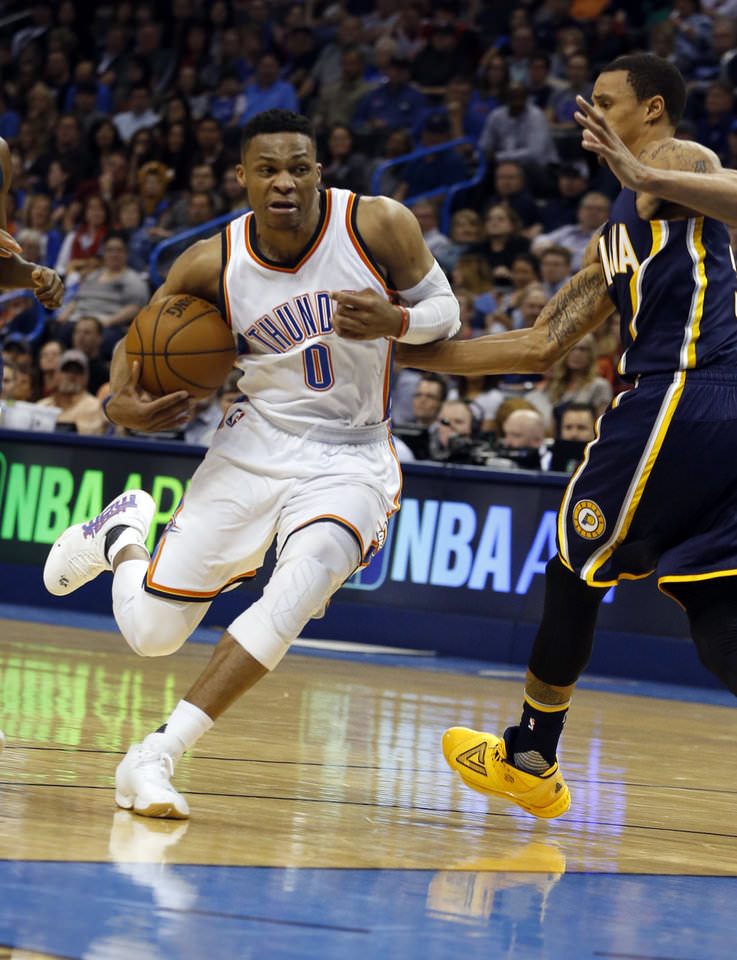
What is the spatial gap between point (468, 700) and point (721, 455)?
11.6ft

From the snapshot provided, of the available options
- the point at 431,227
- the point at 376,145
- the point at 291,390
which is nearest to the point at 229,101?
the point at 376,145

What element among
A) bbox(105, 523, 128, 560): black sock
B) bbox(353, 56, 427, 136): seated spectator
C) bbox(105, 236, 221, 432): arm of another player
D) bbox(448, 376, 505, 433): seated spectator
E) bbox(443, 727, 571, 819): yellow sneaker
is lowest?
bbox(443, 727, 571, 819): yellow sneaker

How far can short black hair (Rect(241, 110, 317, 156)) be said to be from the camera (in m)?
4.09

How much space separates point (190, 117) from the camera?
1553cm

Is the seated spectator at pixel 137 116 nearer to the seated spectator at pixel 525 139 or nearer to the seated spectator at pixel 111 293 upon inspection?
the seated spectator at pixel 111 293

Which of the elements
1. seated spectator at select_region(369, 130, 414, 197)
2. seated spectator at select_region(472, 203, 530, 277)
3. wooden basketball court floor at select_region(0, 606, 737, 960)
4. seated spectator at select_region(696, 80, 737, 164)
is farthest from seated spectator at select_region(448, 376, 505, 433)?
wooden basketball court floor at select_region(0, 606, 737, 960)

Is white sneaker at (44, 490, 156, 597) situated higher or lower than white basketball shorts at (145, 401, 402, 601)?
lower

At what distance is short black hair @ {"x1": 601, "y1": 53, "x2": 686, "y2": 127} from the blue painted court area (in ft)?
6.62

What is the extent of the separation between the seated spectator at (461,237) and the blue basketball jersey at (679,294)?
28.9 ft

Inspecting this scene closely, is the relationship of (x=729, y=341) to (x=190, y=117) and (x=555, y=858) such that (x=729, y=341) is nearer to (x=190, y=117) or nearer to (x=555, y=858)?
(x=555, y=858)

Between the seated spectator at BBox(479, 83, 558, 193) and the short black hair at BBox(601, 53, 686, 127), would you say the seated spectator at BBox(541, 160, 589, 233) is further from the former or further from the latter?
the short black hair at BBox(601, 53, 686, 127)

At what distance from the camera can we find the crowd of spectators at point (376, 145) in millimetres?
10875

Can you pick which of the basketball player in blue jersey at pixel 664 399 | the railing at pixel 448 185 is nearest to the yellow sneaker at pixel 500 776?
the basketball player in blue jersey at pixel 664 399

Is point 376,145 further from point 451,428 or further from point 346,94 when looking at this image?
point 451,428
